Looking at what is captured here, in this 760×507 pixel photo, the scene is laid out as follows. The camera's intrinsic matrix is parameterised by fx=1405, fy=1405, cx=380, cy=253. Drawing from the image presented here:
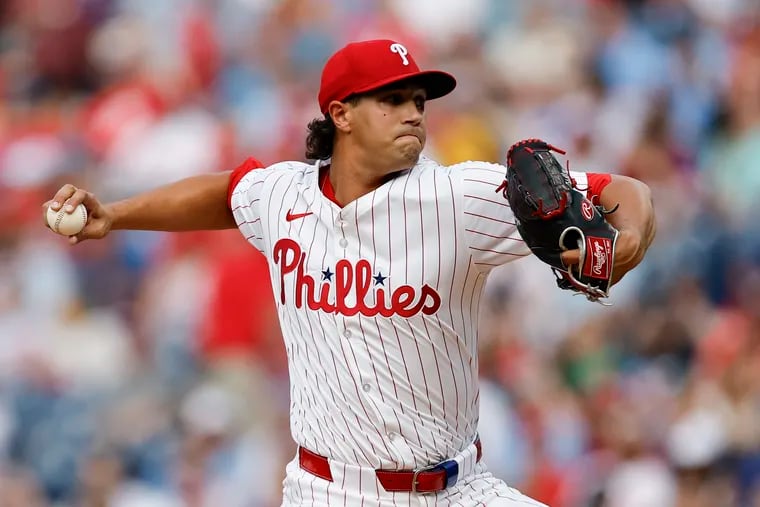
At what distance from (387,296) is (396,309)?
1.8 inches

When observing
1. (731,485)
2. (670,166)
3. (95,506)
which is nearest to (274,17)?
(670,166)

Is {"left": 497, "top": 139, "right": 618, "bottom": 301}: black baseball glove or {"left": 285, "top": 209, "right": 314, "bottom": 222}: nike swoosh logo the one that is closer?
{"left": 497, "top": 139, "right": 618, "bottom": 301}: black baseball glove

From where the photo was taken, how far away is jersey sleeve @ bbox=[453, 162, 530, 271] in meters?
3.98

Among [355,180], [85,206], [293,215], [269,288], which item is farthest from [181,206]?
[269,288]

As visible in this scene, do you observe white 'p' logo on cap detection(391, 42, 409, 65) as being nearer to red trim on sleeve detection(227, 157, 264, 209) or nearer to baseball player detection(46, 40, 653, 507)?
baseball player detection(46, 40, 653, 507)

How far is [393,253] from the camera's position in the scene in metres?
4.13

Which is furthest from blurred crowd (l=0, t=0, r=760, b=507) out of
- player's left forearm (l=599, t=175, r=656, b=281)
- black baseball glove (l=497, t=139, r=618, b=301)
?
black baseball glove (l=497, t=139, r=618, b=301)

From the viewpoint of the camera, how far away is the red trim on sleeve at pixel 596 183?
3.82m

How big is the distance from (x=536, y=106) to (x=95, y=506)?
3677 mm

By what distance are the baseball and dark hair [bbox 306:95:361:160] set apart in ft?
2.45

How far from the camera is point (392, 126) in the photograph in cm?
418

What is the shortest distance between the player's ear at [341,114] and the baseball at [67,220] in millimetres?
829

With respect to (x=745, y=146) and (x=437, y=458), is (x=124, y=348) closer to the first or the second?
(x=745, y=146)

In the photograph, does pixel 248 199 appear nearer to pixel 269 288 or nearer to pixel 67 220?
pixel 67 220
